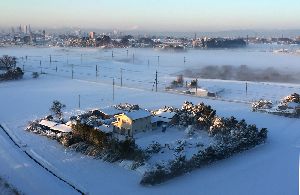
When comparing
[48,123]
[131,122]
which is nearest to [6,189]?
[131,122]

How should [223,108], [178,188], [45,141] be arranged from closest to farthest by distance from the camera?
[178,188]
[45,141]
[223,108]

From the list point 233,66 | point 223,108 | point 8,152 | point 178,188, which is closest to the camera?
point 178,188

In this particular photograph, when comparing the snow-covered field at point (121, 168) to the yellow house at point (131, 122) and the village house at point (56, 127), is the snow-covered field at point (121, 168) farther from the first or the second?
the yellow house at point (131, 122)

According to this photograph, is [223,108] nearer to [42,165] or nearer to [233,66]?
[42,165]

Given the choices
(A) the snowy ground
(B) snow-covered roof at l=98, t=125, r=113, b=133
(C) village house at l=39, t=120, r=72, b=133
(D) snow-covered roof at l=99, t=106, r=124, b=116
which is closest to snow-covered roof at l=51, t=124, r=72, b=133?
(C) village house at l=39, t=120, r=72, b=133

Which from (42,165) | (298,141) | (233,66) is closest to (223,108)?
(298,141)

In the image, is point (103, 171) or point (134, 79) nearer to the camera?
point (103, 171)

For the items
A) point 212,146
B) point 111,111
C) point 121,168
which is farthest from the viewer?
point 111,111

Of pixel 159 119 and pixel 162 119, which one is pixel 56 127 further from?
pixel 162 119
